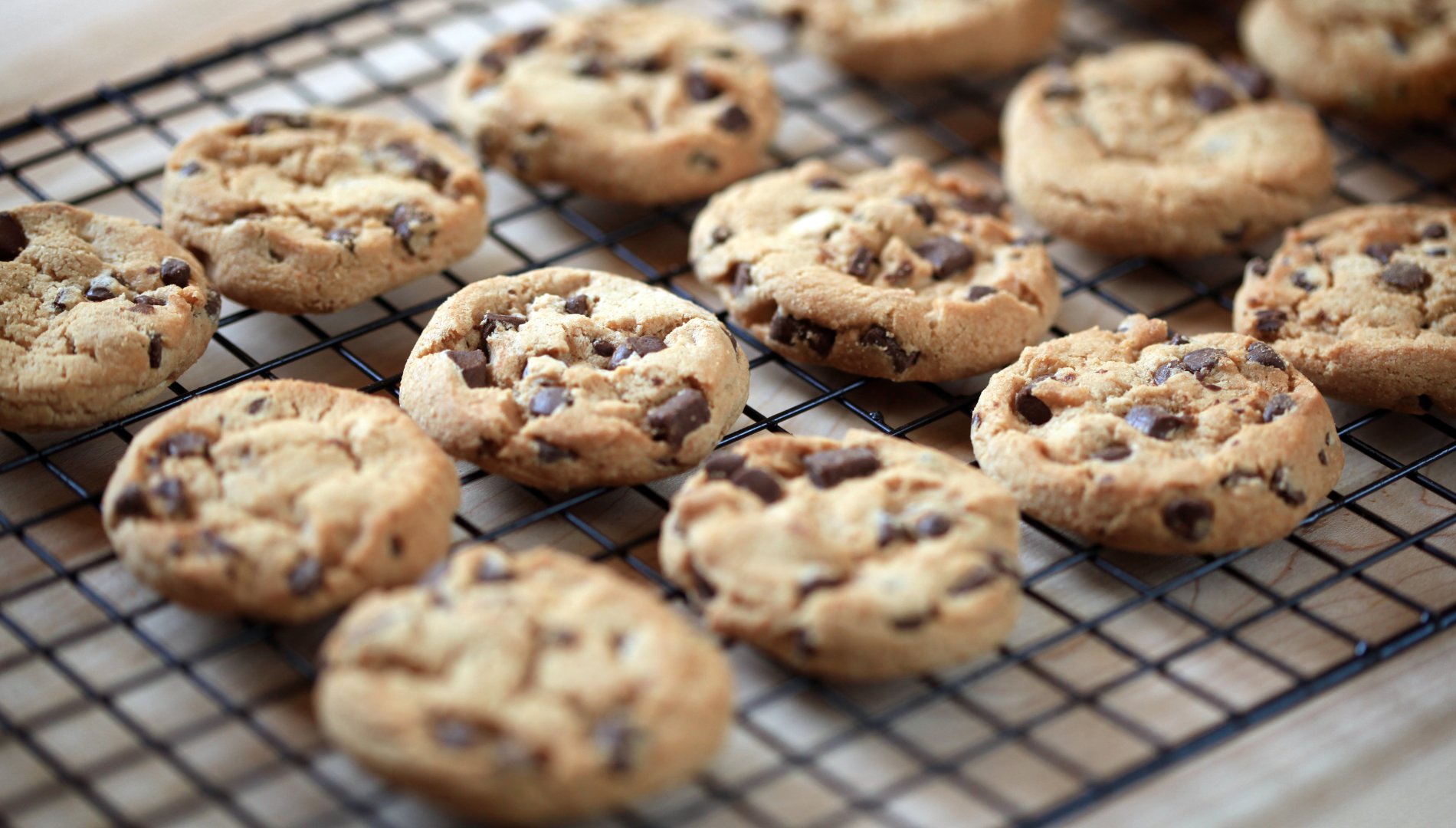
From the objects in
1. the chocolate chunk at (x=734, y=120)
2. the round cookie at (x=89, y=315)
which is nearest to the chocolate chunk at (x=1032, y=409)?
the chocolate chunk at (x=734, y=120)

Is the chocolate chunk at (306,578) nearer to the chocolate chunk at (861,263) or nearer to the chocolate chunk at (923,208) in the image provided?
the chocolate chunk at (861,263)

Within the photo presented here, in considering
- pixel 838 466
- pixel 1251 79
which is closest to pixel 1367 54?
pixel 1251 79

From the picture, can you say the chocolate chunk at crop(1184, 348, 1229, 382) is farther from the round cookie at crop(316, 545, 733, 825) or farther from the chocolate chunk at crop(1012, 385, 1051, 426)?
the round cookie at crop(316, 545, 733, 825)

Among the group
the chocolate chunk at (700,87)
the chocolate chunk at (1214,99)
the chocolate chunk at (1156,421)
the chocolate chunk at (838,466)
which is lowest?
the chocolate chunk at (838,466)

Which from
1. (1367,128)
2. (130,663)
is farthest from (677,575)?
(1367,128)

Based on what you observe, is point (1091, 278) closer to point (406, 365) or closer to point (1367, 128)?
point (1367, 128)

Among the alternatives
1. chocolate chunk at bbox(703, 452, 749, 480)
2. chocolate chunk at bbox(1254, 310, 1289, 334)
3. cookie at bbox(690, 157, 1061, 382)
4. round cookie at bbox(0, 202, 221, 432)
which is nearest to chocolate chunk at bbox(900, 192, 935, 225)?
cookie at bbox(690, 157, 1061, 382)
